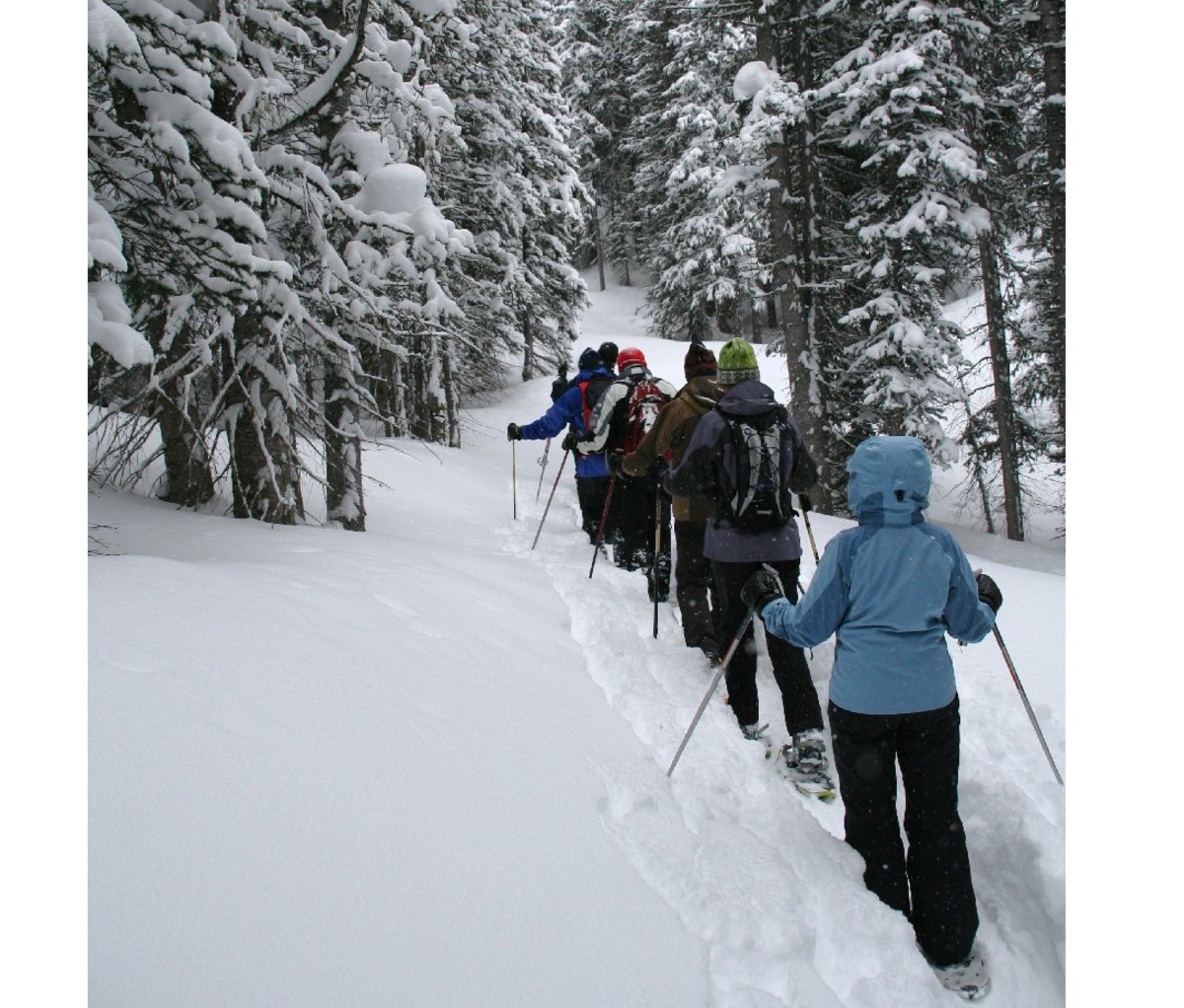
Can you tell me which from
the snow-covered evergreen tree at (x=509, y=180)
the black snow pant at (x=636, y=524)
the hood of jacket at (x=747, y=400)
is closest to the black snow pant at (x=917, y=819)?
the hood of jacket at (x=747, y=400)

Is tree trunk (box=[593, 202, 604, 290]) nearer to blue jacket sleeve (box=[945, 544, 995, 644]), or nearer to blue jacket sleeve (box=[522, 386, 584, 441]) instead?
blue jacket sleeve (box=[522, 386, 584, 441])

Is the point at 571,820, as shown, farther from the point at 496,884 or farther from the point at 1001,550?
the point at 1001,550

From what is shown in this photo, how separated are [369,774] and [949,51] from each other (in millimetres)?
13095

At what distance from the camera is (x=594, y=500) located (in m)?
8.73

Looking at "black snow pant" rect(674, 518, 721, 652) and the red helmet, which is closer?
"black snow pant" rect(674, 518, 721, 652)

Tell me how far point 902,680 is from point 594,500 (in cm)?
591

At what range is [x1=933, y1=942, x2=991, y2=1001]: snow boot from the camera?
9.27ft

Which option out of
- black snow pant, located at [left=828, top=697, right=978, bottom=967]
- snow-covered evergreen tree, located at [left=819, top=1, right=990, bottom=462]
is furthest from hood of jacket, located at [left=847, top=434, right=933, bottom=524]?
snow-covered evergreen tree, located at [left=819, top=1, right=990, bottom=462]

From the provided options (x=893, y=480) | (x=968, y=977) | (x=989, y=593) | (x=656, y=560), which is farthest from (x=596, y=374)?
(x=968, y=977)

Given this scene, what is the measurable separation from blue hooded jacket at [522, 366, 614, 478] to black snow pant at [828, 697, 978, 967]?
A: 5428 millimetres

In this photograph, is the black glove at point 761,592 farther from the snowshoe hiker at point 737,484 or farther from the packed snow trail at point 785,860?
the packed snow trail at point 785,860

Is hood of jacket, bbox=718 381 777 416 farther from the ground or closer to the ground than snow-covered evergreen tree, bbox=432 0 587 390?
closer to the ground

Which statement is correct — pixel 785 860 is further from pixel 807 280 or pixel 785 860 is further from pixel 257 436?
pixel 807 280

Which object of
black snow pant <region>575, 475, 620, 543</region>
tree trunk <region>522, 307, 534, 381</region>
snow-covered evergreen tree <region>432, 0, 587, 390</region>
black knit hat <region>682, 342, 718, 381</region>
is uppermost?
snow-covered evergreen tree <region>432, 0, 587, 390</region>
